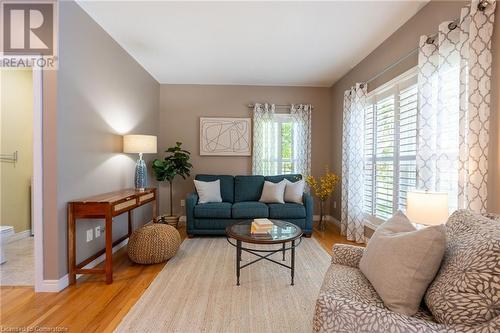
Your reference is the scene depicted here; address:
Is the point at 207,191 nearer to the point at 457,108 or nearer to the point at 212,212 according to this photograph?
the point at 212,212

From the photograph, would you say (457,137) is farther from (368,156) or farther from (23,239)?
(23,239)

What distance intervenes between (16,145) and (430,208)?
5.02 metres

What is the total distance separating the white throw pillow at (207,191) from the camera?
3.89 metres

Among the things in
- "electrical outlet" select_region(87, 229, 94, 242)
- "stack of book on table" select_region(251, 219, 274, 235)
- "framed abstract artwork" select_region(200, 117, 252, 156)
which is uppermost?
"framed abstract artwork" select_region(200, 117, 252, 156)

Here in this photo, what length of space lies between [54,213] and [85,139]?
0.79m

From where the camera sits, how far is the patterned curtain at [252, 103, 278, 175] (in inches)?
181

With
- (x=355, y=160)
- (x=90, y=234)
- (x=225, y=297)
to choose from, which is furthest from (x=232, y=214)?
(x=355, y=160)

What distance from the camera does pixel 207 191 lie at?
393 cm

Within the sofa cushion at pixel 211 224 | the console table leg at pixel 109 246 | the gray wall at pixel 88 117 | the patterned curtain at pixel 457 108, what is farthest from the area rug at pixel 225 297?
the patterned curtain at pixel 457 108

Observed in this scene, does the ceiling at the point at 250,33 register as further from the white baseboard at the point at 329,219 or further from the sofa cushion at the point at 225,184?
the white baseboard at the point at 329,219

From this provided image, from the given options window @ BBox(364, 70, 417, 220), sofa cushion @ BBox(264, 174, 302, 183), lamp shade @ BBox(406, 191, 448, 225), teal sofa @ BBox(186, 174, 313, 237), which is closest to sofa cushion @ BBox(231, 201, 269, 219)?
teal sofa @ BBox(186, 174, 313, 237)

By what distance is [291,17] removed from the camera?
2.50 m

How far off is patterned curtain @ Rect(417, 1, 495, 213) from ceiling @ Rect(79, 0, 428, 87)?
696mm

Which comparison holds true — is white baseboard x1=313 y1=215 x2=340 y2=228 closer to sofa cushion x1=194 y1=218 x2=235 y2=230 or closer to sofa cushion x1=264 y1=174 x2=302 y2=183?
sofa cushion x1=264 y1=174 x2=302 y2=183
